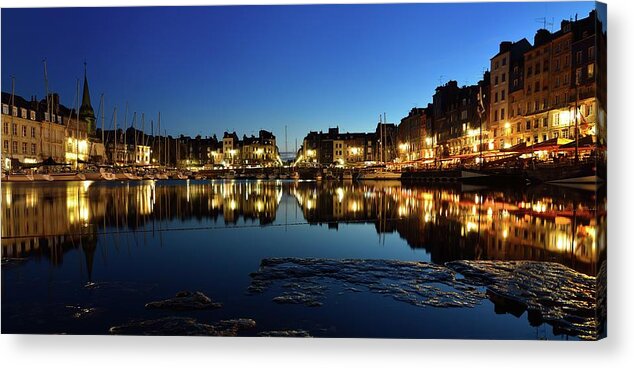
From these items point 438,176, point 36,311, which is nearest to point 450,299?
point 36,311

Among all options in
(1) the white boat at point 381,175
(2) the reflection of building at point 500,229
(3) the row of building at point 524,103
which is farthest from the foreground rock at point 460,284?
(1) the white boat at point 381,175

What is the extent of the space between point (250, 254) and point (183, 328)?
2912mm

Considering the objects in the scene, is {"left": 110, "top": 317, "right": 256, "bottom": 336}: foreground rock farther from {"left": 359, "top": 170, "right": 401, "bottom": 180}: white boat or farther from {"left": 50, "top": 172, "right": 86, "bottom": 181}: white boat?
{"left": 359, "top": 170, "right": 401, "bottom": 180}: white boat

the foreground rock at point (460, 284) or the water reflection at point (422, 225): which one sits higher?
the water reflection at point (422, 225)

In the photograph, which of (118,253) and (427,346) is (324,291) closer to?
(427,346)

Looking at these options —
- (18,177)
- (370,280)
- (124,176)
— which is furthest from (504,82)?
(370,280)

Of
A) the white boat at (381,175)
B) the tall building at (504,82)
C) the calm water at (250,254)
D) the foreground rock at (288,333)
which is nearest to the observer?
the foreground rock at (288,333)

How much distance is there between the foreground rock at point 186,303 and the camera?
14.9ft

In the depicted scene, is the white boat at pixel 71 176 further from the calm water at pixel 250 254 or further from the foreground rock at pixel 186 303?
the foreground rock at pixel 186 303

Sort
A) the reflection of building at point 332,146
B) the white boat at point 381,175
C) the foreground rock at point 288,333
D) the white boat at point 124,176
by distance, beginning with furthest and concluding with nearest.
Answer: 1. the reflection of building at point 332,146
2. the white boat at point 381,175
3. the white boat at point 124,176
4. the foreground rock at point 288,333

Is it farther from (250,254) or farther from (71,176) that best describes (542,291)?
(71,176)

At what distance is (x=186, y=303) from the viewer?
181 inches

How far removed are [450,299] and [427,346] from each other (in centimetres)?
71

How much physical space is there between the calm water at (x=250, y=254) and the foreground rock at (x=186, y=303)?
0.37 ft
